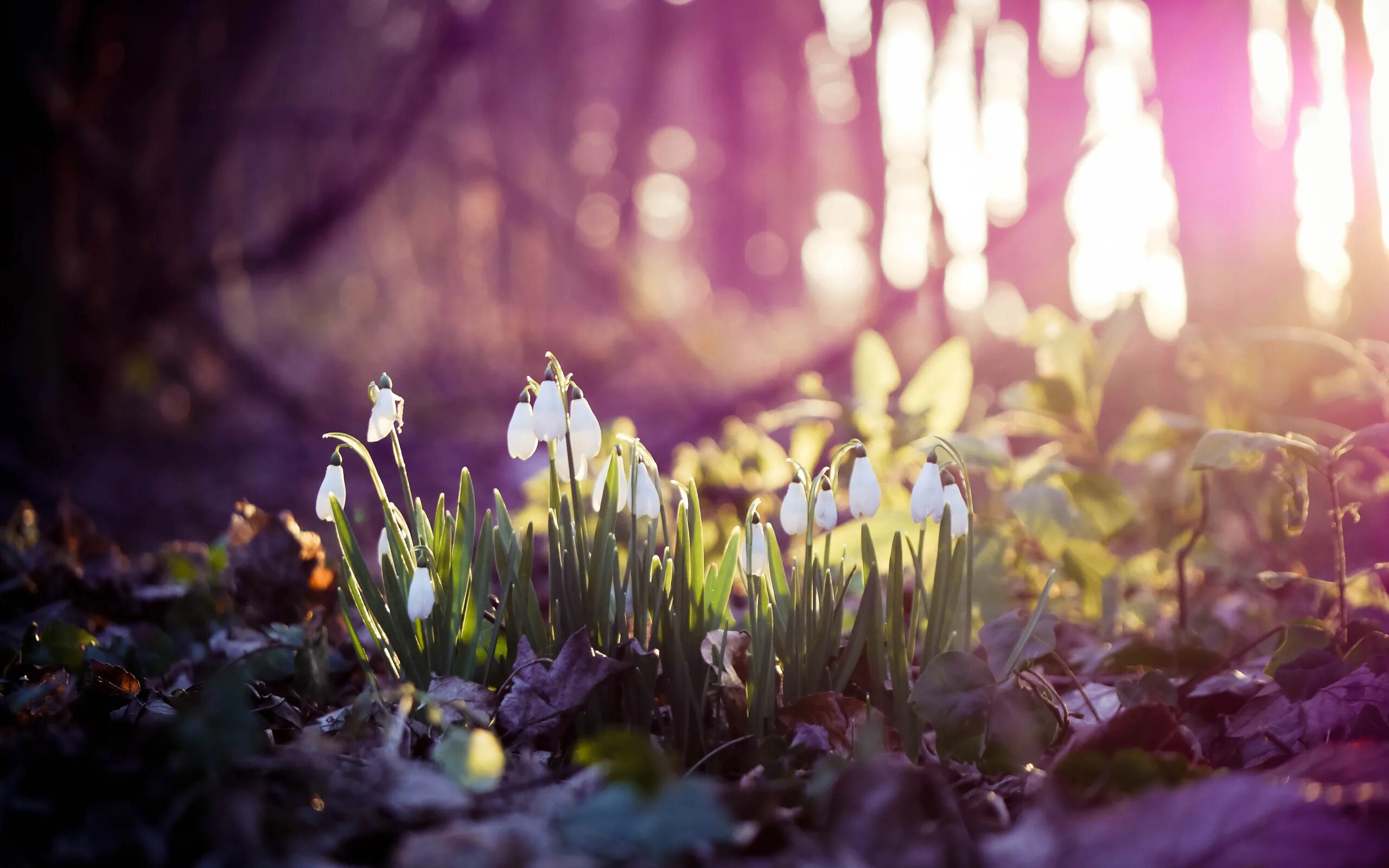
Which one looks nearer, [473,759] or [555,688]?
[473,759]

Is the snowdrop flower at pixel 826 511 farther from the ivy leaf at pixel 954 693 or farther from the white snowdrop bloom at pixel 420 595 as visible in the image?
the white snowdrop bloom at pixel 420 595

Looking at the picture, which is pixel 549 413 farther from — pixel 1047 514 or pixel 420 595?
pixel 1047 514

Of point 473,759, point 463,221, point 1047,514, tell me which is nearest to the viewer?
point 473,759

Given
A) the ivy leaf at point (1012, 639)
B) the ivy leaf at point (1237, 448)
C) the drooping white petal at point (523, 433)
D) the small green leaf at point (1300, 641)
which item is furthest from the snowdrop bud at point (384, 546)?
the small green leaf at point (1300, 641)

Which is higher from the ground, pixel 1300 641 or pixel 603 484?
pixel 603 484

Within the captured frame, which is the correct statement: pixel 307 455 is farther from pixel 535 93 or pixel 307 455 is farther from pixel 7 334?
pixel 535 93

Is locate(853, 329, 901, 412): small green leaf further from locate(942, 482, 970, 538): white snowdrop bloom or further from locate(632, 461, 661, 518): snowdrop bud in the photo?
locate(632, 461, 661, 518): snowdrop bud

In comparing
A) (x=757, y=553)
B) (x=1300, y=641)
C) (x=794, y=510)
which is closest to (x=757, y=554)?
(x=757, y=553)

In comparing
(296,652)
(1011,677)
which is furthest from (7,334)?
(1011,677)
